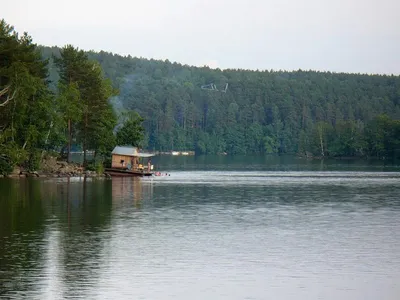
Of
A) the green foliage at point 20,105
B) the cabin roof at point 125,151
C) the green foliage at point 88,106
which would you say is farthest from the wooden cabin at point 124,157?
the green foliage at point 20,105

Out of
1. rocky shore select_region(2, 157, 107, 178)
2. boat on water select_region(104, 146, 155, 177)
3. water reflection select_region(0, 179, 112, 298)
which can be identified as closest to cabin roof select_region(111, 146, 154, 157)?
boat on water select_region(104, 146, 155, 177)

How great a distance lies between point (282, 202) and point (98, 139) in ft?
159

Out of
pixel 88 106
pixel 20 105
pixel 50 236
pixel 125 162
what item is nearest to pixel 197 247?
pixel 50 236

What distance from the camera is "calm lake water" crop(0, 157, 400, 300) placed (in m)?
24.0

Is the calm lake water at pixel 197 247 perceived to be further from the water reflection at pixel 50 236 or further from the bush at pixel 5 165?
the bush at pixel 5 165

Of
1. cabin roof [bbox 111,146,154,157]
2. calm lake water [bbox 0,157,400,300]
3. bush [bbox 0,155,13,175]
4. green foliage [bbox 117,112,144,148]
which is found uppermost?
green foliage [bbox 117,112,144,148]

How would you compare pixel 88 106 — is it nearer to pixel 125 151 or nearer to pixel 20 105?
pixel 125 151

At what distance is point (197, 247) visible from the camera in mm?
32312

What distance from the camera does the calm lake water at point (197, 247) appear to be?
24016 mm

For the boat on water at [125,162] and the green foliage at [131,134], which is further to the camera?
the green foliage at [131,134]

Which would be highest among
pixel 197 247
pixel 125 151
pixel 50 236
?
pixel 125 151

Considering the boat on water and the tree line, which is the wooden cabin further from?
the tree line

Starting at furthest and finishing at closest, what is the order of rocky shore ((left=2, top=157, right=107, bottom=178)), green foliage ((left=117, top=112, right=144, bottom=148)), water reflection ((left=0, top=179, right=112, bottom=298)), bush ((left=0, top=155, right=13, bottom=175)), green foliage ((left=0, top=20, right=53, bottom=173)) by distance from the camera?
1. green foliage ((left=117, top=112, right=144, bottom=148))
2. rocky shore ((left=2, top=157, right=107, bottom=178))
3. bush ((left=0, top=155, right=13, bottom=175))
4. green foliage ((left=0, top=20, right=53, bottom=173))
5. water reflection ((left=0, top=179, right=112, bottom=298))

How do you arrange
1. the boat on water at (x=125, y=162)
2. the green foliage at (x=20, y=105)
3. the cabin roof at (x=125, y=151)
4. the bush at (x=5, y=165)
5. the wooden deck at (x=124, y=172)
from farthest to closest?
the cabin roof at (x=125, y=151), the boat on water at (x=125, y=162), the wooden deck at (x=124, y=172), the bush at (x=5, y=165), the green foliage at (x=20, y=105)
